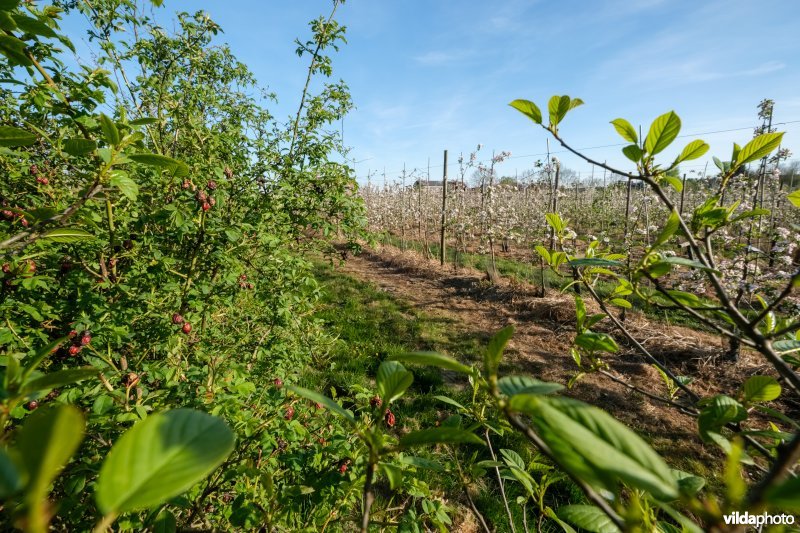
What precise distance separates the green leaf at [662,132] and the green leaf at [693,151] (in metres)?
0.12

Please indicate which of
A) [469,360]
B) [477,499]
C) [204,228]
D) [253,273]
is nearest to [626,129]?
[204,228]

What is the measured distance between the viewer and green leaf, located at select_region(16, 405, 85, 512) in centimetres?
25

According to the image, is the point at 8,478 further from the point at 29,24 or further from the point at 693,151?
the point at 693,151

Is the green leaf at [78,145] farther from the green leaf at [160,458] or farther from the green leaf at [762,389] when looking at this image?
the green leaf at [762,389]

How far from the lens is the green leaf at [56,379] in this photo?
46 cm

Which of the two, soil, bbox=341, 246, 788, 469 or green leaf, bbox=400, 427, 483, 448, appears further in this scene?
soil, bbox=341, 246, 788, 469

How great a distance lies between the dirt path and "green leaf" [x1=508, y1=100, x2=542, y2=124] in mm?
3923

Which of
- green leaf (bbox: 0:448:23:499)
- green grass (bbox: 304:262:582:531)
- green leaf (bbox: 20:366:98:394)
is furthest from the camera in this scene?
green grass (bbox: 304:262:582:531)

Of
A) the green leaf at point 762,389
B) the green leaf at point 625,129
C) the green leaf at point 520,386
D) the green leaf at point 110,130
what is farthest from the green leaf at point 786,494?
the green leaf at point 110,130

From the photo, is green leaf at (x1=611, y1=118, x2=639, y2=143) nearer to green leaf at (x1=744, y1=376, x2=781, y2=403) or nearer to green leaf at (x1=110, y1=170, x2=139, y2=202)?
green leaf at (x1=744, y1=376, x2=781, y2=403)

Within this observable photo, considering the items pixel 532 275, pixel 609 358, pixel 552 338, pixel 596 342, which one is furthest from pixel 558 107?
pixel 532 275

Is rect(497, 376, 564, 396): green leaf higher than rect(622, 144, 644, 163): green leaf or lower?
lower

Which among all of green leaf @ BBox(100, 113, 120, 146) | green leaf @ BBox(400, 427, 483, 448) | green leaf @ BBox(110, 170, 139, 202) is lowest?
green leaf @ BBox(400, 427, 483, 448)

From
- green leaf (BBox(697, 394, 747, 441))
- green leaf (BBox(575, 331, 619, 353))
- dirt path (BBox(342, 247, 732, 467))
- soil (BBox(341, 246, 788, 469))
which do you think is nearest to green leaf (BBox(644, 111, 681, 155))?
green leaf (BBox(575, 331, 619, 353))
